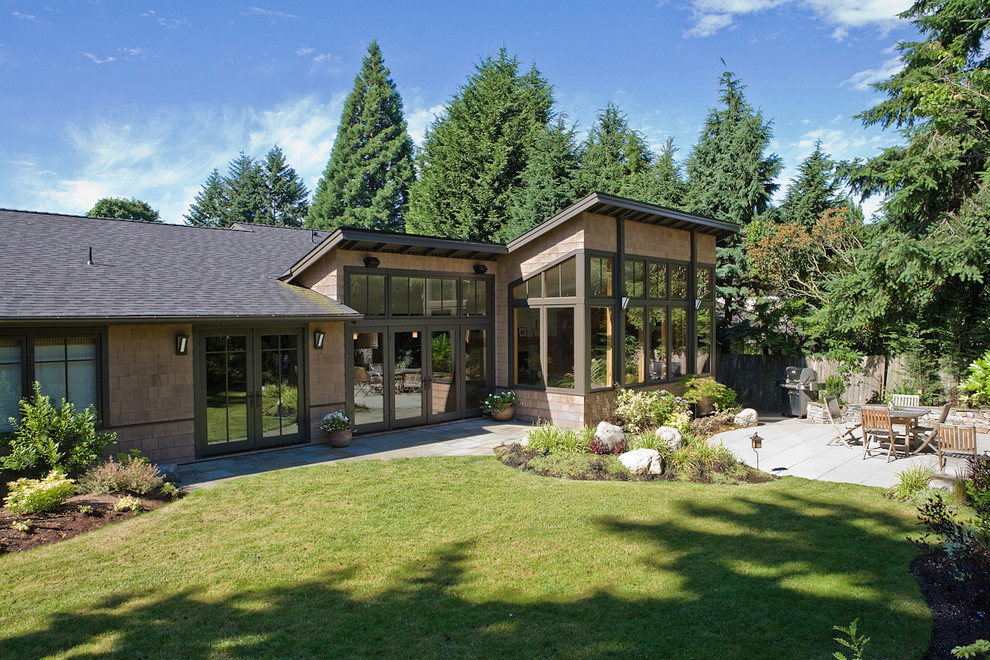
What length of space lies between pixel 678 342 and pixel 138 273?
1153 centimetres

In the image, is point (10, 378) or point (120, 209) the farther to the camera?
point (120, 209)

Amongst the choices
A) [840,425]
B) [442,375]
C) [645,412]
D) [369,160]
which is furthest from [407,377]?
[369,160]

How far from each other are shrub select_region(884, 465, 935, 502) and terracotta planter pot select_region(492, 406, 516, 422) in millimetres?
7340

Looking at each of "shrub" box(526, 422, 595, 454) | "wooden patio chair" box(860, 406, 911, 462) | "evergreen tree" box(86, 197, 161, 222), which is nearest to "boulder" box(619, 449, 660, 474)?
"shrub" box(526, 422, 595, 454)

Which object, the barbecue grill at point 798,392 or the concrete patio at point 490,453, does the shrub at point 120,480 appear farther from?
the barbecue grill at point 798,392

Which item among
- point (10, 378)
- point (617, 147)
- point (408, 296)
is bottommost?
point (10, 378)

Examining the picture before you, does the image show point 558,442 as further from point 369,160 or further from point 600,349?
point 369,160

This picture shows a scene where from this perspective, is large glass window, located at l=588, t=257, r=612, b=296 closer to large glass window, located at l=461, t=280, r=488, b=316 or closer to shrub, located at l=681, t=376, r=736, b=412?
large glass window, located at l=461, t=280, r=488, b=316

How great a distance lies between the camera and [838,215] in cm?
1706

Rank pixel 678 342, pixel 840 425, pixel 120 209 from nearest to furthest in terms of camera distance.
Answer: pixel 840 425, pixel 678 342, pixel 120 209

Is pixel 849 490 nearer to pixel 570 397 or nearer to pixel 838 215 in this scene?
pixel 570 397

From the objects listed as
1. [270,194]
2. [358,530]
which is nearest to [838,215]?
[358,530]

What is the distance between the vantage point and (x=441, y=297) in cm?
1314

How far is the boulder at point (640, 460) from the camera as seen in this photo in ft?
29.9
